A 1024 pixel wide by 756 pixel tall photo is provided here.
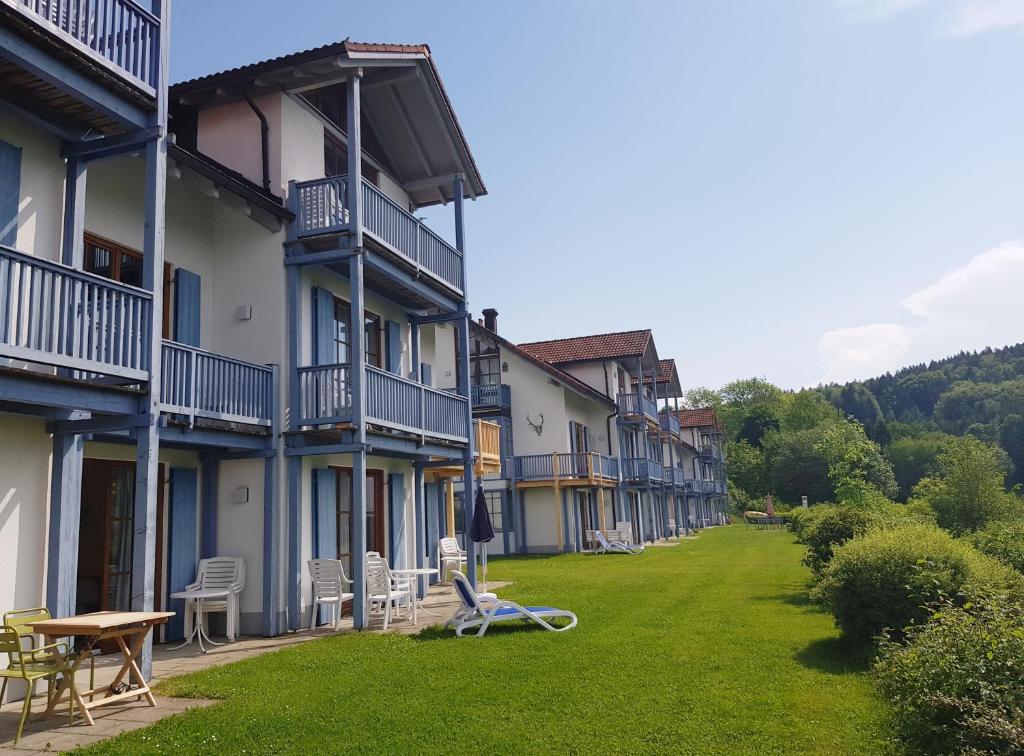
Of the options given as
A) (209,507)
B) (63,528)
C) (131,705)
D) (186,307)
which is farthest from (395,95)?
(131,705)

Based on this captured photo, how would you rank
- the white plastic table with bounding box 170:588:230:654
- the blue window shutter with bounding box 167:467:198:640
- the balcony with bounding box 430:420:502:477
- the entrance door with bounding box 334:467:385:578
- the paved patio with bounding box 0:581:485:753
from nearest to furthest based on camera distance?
the paved patio with bounding box 0:581:485:753, the white plastic table with bounding box 170:588:230:654, the blue window shutter with bounding box 167:467:198:640, the entrance door with bounding box 334:467:385:578, the balcony with bounding box 430:420:502:477

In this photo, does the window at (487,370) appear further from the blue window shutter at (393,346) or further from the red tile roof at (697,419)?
the red tile roof at (697,419)

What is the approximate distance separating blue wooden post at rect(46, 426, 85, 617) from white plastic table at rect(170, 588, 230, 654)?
2131mm

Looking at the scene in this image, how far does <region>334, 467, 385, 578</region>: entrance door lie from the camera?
42.4ft

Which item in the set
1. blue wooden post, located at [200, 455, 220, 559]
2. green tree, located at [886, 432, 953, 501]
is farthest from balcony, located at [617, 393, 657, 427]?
green tree, located at [886, 432, 953, 501]

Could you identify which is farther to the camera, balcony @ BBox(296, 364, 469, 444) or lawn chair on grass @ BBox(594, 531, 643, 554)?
lawn chair on grass @ BBox(594, 531, 643, 554)

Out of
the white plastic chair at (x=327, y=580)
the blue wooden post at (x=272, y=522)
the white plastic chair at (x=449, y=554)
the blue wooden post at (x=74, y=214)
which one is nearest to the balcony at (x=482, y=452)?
the white plastic chair at (x=449, y=554)

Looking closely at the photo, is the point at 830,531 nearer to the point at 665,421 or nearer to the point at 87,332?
the point at 87,332

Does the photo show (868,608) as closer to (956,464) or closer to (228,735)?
(228,735)

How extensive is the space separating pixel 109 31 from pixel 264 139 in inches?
189

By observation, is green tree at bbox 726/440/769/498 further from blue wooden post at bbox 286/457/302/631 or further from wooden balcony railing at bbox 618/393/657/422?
blue wooden post at bbox 286/457/302/631

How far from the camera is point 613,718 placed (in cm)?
600

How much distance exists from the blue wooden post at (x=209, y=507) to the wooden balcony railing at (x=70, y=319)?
12.8ft

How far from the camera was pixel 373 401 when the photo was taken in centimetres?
1159
